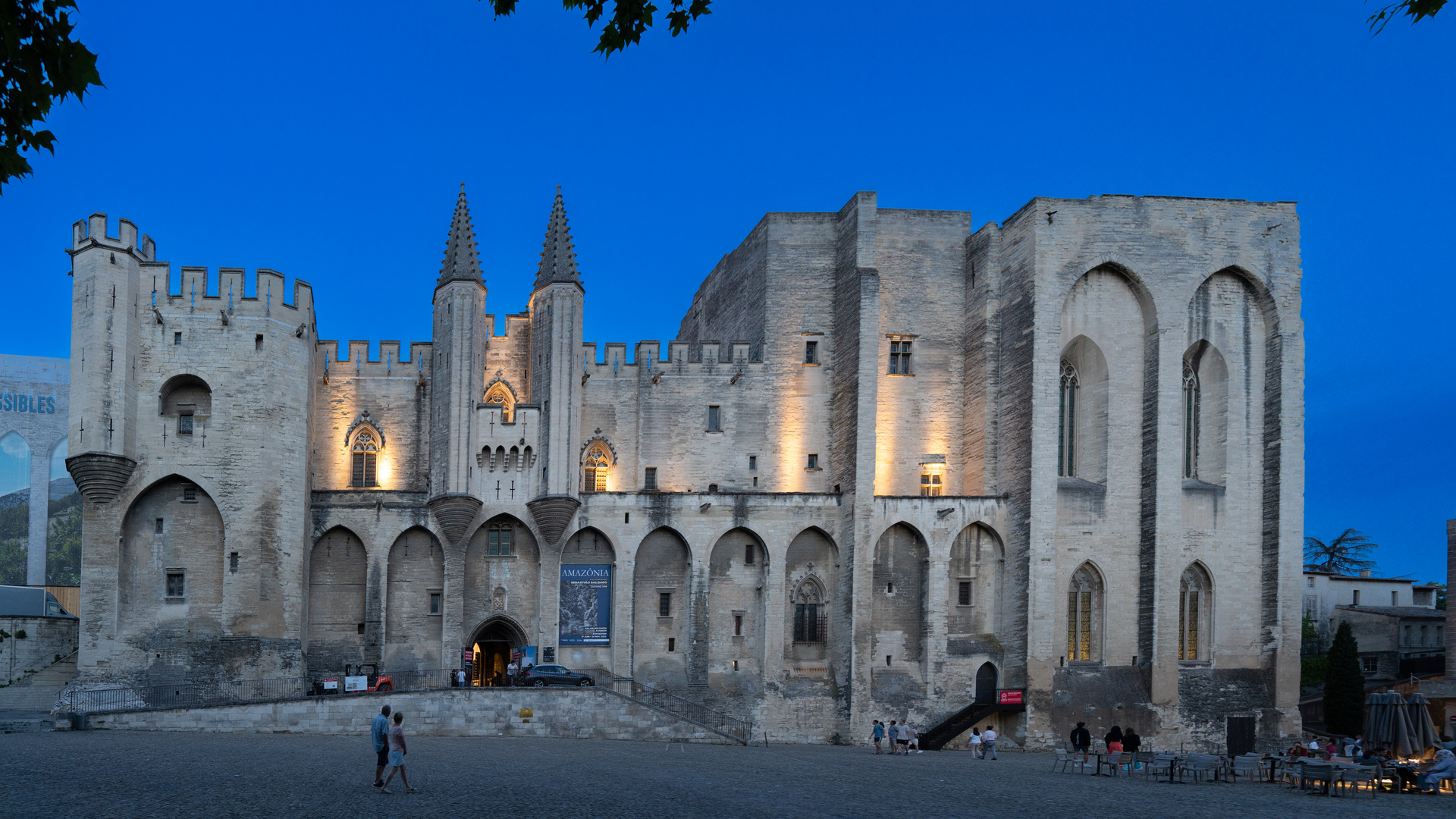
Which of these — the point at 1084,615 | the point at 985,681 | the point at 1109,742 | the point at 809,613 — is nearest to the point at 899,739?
the point at 1109,742

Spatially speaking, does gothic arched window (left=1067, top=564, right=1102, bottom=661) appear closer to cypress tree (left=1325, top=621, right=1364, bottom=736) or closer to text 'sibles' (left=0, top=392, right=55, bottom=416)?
cypress tree (left=1325, top=621, right=1364, bottom=736)

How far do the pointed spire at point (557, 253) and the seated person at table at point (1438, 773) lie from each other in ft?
94.8

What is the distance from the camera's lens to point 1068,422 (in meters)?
42.6

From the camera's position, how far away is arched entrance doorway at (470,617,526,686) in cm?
4112

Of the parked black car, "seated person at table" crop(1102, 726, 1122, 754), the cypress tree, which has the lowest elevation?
the cypress tree

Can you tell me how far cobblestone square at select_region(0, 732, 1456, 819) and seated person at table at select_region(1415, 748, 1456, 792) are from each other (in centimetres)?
34

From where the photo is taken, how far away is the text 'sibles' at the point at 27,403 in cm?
5662

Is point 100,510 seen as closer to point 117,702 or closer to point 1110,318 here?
point 117,702

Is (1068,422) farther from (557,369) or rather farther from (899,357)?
(557,369)

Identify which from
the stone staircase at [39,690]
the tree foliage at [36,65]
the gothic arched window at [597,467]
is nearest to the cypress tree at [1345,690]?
the gothic arched window at [597,467]

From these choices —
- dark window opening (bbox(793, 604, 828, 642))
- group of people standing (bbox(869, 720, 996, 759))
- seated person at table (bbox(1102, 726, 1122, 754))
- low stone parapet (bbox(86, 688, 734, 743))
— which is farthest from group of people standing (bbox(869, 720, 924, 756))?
seated person at table (bbox(1102, 726, 1122, 754))

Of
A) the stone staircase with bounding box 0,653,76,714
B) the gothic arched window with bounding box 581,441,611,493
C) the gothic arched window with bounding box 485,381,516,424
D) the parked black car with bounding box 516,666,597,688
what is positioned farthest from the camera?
the gothic arched window with bounding box 485,381,516,424

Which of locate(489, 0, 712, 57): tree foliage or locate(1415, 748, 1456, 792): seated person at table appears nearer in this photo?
locate(489, 0, 712, 57): tree foliage

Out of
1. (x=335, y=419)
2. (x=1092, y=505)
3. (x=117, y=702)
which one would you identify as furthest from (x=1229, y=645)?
(x=117, y=702)
